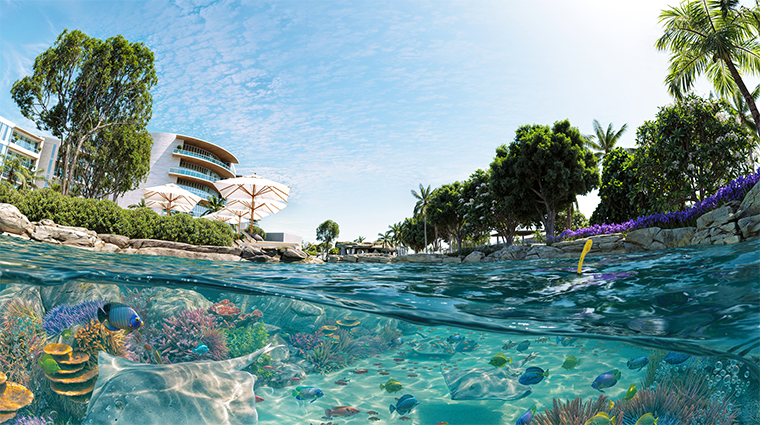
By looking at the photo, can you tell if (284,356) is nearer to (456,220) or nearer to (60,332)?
(60,332)

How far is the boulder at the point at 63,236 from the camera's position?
10750 millimetres

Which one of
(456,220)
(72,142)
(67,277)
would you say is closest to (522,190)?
(456,220)

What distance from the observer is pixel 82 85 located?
65.3 ft

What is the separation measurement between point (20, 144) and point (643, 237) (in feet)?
240

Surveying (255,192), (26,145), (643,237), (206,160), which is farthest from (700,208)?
(26,145)

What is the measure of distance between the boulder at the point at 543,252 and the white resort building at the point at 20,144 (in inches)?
2165

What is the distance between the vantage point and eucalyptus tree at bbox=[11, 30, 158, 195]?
1870 centimetres

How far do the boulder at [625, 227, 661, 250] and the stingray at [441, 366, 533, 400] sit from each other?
10.0m

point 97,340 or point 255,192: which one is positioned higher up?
point 255,192

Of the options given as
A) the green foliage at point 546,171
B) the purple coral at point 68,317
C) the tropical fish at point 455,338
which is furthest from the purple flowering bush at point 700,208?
the purple coral at point 68,317

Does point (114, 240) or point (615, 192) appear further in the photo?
point (615, 192)

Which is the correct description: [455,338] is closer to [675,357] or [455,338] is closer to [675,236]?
[675,357]

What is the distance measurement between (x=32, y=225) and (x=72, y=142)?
44.5 ft

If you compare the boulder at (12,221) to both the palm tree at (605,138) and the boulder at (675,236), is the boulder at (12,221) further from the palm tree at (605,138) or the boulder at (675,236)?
the palm tree at (605,138)
